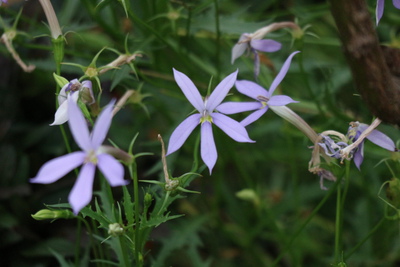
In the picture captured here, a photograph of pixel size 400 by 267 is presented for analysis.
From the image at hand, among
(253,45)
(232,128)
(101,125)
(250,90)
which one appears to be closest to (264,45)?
(253,45)

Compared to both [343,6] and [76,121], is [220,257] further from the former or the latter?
[76,121]

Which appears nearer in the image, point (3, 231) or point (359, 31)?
point (359, 31)

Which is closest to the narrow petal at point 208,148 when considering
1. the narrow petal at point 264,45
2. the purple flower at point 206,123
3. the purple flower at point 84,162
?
the purple flower at point 206,123

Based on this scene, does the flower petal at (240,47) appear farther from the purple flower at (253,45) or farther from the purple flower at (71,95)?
the purple flower at (71,95)

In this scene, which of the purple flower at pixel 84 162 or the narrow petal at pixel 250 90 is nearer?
the purple flower at pixel 84 162

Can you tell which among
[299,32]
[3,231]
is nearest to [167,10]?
[299,32]

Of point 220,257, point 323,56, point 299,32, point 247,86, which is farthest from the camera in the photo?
point 323,56
